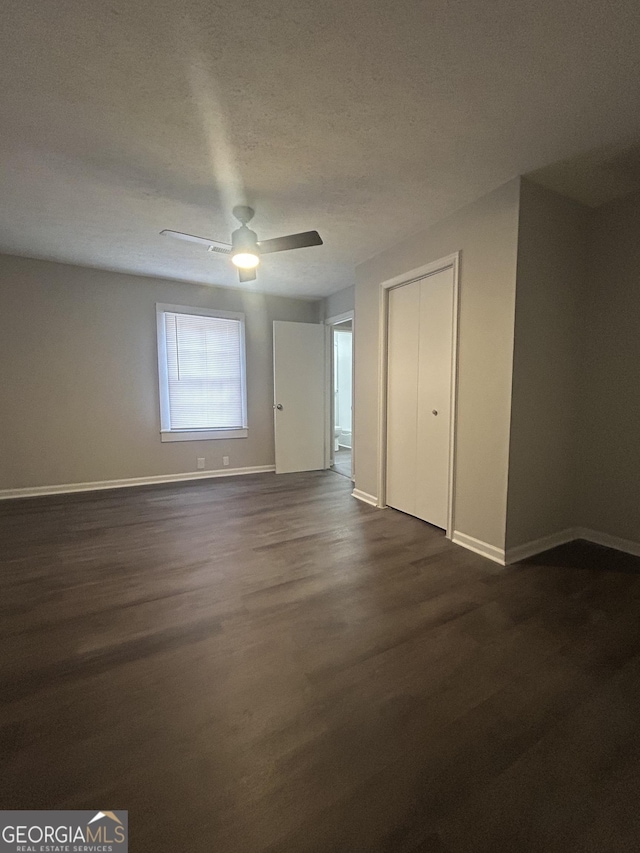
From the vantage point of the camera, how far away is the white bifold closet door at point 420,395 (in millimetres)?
2834

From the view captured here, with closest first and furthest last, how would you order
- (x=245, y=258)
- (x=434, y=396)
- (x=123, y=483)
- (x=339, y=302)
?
(x=245, y=258) < (x=434, y=396) < (x=123, y=483) < (x=339, y=302)

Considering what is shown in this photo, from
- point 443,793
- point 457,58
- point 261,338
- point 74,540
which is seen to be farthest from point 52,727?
point 261,338

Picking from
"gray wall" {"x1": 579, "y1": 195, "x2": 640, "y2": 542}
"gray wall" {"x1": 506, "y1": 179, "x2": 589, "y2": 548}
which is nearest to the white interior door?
"gray wall" {"x1": 506, "y1": 179, "x2": 589, "y2": 548}

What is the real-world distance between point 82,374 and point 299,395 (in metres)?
2.62

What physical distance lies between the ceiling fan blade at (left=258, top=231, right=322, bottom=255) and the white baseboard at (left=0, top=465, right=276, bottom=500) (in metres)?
3.13

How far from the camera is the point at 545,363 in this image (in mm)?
2482

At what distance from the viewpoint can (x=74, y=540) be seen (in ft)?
9.08

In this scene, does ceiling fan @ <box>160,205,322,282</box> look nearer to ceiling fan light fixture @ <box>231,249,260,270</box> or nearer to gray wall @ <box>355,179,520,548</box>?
ceiling fan light fixture @ <box>231,249,260,270</box>

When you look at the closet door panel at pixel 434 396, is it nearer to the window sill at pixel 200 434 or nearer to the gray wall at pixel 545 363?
the gray wall at pixel 545 363

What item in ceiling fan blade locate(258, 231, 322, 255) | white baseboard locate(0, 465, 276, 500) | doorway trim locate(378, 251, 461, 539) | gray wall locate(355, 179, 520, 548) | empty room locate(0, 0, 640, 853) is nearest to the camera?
empty room locate(0, 0, 640, 853)

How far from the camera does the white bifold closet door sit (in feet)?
9.30

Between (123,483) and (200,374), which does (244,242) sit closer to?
(200,374)

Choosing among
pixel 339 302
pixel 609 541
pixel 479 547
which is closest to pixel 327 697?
pixel 479 547

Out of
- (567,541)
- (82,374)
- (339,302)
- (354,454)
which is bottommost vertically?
(567,541)
